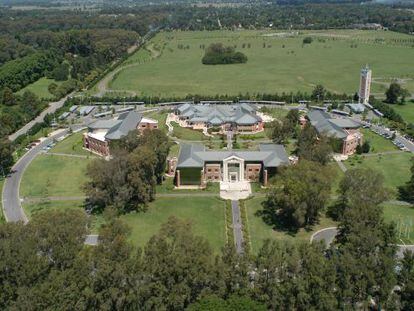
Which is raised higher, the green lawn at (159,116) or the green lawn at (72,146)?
the green lawn at (72,146)

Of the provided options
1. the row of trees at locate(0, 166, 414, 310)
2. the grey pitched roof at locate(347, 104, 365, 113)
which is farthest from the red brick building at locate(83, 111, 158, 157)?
the grey pitched roof at locate(347, 104, 365, 113)

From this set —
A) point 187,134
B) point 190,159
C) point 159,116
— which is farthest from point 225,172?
point 159,116

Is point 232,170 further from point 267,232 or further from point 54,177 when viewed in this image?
point 54,177

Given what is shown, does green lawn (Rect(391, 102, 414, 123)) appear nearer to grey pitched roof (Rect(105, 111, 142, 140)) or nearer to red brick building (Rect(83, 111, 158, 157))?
red brick building (Rect(83, 111, 158, 157))

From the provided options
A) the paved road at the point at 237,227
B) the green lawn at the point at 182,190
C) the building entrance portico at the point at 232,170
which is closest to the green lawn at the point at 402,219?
the paved road at the point at 237,227

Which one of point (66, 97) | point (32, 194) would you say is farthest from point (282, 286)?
point (66, 97)

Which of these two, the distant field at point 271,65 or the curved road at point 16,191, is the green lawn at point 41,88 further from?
the curved road at point 16,191
